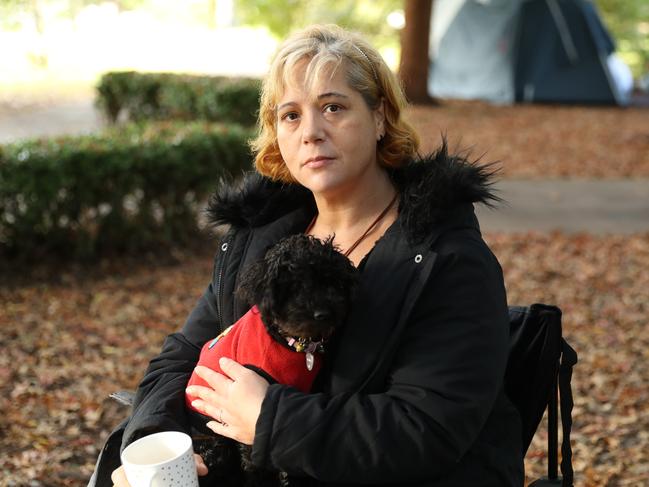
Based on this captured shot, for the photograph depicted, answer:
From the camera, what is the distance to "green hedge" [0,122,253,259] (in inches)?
263

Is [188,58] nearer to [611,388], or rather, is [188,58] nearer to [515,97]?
[515,97]

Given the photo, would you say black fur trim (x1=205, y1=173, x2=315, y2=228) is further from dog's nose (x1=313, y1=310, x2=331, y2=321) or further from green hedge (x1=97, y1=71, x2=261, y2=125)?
green hedge (x1=97, y1=71, x2=261, y2=125)

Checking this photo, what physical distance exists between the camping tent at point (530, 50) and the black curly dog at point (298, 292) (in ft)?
59.4

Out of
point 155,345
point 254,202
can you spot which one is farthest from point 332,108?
point 155,345

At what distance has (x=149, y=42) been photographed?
36250mm

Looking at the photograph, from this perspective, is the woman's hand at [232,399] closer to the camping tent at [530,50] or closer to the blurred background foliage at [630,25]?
the camping tent at [530,50]

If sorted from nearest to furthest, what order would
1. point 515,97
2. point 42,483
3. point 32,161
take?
point 42,483, point 32,161, point 515,97

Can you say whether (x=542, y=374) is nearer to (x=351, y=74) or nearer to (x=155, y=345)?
(x=351, y=74)

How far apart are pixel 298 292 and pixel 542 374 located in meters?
0.85

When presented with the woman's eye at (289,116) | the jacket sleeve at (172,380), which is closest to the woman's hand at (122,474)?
the jacket sleeve at (172,380)

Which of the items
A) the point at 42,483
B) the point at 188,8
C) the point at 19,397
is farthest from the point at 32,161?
the point at 188,8

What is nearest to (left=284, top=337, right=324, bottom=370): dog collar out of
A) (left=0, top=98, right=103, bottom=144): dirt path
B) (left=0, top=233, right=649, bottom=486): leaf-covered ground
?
(left=0, top=233, right=649, bottom=486): leaf-covered ground

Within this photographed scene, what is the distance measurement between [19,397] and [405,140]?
11.2 ft

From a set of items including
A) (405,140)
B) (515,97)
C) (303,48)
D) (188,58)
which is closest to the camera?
(303,48)
